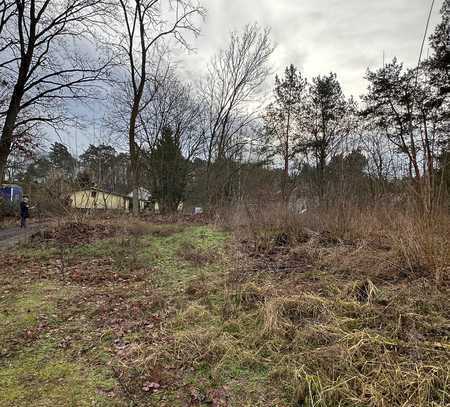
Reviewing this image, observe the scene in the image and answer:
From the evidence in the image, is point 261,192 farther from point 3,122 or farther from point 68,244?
point 3,122

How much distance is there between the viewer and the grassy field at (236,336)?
1.97 meters

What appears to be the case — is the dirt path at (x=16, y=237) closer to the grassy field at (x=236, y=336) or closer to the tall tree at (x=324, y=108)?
the grassy field at (x=236, y=336)

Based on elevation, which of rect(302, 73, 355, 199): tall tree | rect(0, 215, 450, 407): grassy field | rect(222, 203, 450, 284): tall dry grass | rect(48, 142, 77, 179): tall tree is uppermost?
rect(302, 73, 355, 199): tall tree

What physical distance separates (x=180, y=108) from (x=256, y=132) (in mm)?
5156

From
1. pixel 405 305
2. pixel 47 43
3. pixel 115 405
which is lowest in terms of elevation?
pixel 115 405

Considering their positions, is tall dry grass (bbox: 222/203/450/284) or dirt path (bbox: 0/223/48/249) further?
dirt path (bbox: 0/223/48/249)

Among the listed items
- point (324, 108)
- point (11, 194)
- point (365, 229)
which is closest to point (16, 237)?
point (365, 229)

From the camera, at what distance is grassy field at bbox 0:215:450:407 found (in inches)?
77.6

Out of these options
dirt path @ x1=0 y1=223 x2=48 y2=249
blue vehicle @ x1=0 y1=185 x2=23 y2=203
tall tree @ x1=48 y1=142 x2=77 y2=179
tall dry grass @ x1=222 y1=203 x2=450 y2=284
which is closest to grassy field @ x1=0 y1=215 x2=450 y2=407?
tall dry grass @ x1=222 y1=203 x2=450 y2=284

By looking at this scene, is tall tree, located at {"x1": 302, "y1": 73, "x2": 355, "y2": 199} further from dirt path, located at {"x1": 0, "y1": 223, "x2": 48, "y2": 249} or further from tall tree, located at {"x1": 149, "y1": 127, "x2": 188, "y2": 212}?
dirt path, located at {"x1": 0, "y1": 223, "x2": 48, "y2": 249}

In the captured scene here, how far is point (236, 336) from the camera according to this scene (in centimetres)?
273

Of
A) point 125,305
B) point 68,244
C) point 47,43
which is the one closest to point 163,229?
point 68,244

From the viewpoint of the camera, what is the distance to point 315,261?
454 centimetres

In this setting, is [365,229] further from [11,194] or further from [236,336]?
[11,194]
